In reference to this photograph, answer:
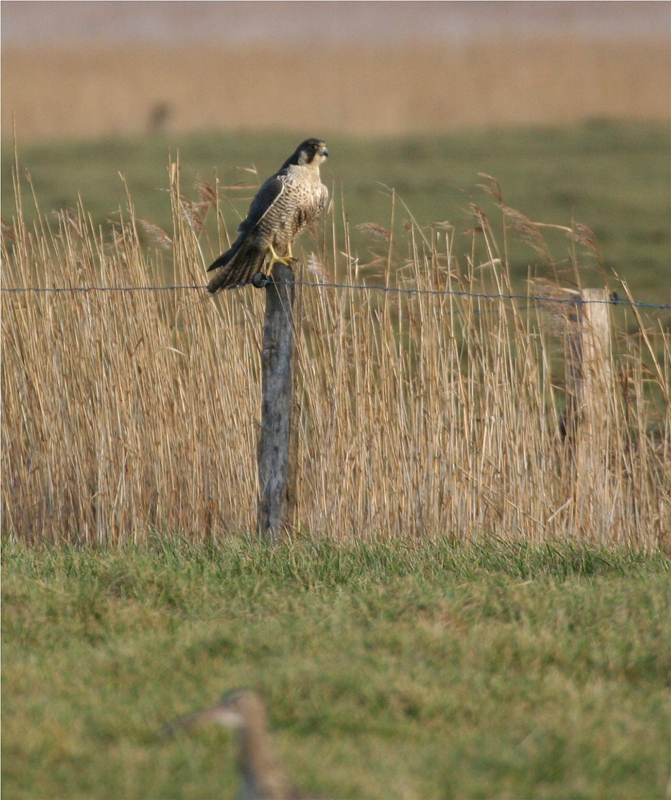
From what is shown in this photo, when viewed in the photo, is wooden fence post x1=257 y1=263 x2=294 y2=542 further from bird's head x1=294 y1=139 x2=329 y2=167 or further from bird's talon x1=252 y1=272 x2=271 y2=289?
bird's head x1=294 y1=139 x2=329 y2=167

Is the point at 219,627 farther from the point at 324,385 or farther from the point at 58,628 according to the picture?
the point at 324,385

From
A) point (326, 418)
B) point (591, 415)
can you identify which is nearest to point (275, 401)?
point (326, 418)

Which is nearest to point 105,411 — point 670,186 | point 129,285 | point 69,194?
point 129,285

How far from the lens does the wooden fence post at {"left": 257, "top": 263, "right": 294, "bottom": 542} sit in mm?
4047

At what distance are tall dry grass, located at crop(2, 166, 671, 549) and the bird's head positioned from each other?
0.24m

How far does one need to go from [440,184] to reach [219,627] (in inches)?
604

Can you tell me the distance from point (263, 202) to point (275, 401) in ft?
2.47

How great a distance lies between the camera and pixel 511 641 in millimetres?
2924

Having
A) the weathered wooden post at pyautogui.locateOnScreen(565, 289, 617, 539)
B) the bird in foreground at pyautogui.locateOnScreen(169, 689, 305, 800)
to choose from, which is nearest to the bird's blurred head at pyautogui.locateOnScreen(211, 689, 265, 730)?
the bird in foreground at pyautogui.locateOnScreen(169, 689, 305, 800)

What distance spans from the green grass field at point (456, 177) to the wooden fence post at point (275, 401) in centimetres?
648

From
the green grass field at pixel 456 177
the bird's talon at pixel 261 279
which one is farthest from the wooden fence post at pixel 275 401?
the green grass field at pixel 456 177

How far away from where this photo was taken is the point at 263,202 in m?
4.15

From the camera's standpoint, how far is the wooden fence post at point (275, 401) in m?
4.05

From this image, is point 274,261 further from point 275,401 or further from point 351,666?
point 351,666
